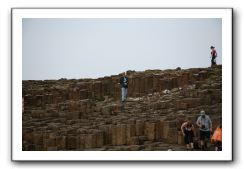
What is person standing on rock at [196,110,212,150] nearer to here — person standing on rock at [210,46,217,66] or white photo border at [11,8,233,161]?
white photo border at [11,8,233,161]

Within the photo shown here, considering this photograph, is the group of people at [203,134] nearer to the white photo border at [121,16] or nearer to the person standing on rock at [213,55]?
the white photo border at [121,16]

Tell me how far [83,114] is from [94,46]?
828mm

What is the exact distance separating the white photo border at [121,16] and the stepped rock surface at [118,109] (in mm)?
65

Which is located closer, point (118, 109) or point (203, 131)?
point (203, 131)

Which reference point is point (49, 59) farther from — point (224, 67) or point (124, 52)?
point (224, 67)

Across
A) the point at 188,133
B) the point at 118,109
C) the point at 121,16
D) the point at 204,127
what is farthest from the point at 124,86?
the point at 204,127

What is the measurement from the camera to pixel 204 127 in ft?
64.2

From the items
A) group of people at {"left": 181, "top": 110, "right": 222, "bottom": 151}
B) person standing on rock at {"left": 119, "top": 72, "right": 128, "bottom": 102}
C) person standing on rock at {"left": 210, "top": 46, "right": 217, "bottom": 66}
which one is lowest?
group of people at {"left": 181, "top": 110, "right": 222, "bottom": 151}

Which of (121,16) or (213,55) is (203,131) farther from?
(121,16)

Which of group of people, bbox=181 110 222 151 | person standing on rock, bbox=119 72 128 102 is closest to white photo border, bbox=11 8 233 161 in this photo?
group of people, bbox=181 110 222 151

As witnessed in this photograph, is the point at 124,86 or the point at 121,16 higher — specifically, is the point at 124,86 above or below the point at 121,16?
below

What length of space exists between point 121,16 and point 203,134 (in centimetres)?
172

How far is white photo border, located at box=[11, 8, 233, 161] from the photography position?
19.5 metres

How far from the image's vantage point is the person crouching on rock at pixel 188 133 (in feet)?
64.2
